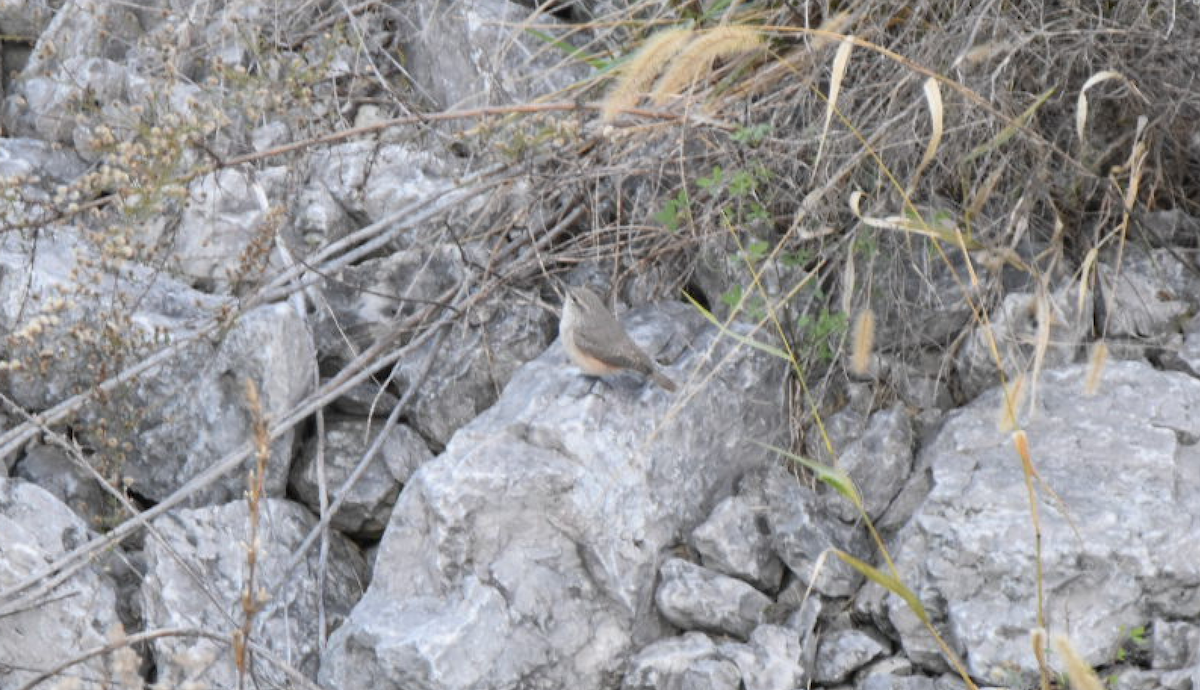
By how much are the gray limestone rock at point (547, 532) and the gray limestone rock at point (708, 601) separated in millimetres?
58

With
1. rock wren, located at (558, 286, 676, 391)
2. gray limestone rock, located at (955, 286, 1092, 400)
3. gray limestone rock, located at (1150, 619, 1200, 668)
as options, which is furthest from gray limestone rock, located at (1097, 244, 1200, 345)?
rock wren, located at (558, 286, 676, 391)

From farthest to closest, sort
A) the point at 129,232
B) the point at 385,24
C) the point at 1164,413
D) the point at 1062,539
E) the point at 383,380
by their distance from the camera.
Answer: the point at 385,24
the point at 383,380
the point at 129,232
the point at 1164,413
the point at 1062,539

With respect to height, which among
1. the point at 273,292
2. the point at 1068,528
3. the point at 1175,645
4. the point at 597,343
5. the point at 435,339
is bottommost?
the point at 1175,645

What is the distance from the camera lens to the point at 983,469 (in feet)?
13.5

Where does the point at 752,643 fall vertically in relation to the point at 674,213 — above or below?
below

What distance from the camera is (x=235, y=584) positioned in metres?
4.40

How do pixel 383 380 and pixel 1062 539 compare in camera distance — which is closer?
pixel 1062 539

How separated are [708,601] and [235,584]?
4.38 ft

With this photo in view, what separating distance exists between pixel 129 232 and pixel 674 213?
61.5 inches

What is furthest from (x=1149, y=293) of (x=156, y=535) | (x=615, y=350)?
(x=156, y=535)

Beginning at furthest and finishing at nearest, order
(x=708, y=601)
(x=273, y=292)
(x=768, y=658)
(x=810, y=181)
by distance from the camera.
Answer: (x=273, y=292) < (x=810, y=181) < (x=708, y=601) < (x=768, y=658)

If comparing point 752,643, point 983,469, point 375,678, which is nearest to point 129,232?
point 375,678

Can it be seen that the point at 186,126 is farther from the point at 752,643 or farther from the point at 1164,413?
the point at 1164,413

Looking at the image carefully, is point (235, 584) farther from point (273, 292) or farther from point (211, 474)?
point (273, 292)
